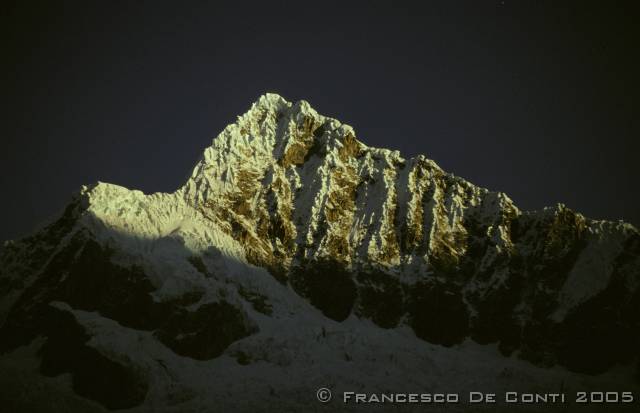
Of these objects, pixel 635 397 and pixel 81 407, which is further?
pixel 635 397

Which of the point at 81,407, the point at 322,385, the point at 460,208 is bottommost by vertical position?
the point at 81,407

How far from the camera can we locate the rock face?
501ft

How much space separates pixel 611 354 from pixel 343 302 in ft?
186

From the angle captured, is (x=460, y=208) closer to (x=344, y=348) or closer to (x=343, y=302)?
(x=343, y=302)

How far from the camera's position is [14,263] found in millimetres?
176500

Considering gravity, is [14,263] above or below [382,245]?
below

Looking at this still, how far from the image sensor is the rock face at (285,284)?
501 ft

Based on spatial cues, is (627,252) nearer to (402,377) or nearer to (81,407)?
(402,377)

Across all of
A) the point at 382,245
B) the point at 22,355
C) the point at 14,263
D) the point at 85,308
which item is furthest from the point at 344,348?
the point at 14,263

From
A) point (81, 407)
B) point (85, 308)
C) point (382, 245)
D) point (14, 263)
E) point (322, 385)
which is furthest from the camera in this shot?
point (382, 245)

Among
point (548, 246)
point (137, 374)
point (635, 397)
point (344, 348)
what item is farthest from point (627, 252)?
point (137, 374)

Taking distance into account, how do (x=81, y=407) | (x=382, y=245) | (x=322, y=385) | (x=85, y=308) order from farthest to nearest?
(x=382, y=245) < (x=85, y=308) < (x=322, y=385) < (x=81, y=407)

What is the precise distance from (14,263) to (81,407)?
51181 millimetres

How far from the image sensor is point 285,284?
18325cm
